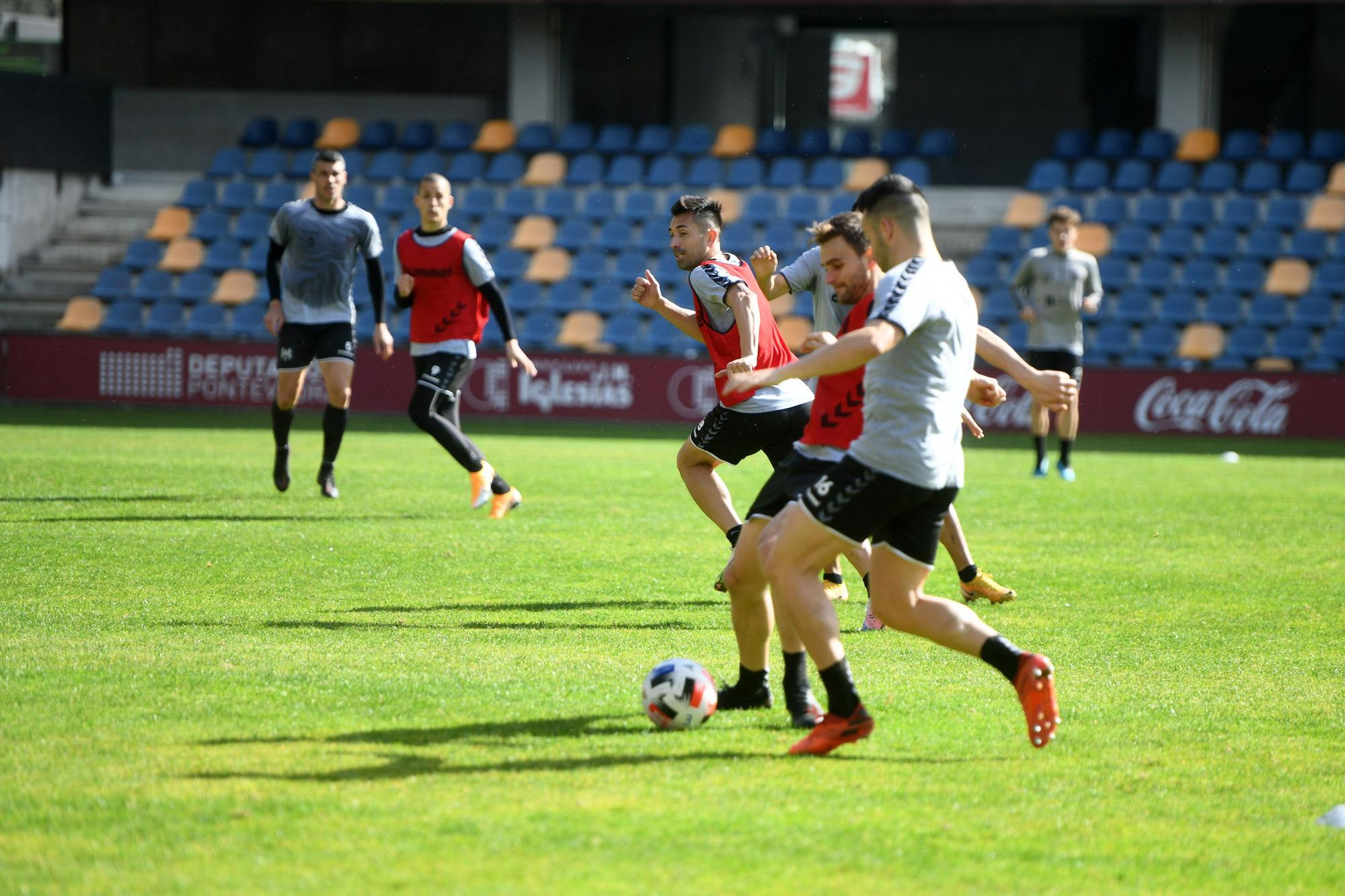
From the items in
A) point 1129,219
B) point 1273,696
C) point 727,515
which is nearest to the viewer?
point 1273,696

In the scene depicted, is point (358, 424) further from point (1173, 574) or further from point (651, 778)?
point (651, 778)

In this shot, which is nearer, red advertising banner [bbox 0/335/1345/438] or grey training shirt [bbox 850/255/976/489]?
grey training shirt [bbox 850/255/976/489]

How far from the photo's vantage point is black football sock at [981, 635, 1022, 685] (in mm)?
5305

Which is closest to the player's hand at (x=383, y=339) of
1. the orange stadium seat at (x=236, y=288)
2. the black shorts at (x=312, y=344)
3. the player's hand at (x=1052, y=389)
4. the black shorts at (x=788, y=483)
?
the black shorts at (x=312, y=344)

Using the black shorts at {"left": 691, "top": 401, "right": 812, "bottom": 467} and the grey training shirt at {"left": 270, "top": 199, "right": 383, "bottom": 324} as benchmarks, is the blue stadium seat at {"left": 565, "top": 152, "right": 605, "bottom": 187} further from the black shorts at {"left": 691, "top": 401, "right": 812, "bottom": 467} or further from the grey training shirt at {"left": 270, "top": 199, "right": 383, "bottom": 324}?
the black shorts at {"left": 691, "top": 401, "right": 812, "bottom": 467}

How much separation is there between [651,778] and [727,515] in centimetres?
326

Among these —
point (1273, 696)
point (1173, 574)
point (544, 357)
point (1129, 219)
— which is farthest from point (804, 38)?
point (1273, 696)

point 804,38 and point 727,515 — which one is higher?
point 804,38

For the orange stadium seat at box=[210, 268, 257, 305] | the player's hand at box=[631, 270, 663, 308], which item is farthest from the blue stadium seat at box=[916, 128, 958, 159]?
the player's hand at box=[631, 270, 663, 308]

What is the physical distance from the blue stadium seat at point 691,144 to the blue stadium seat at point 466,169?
9.66 feet

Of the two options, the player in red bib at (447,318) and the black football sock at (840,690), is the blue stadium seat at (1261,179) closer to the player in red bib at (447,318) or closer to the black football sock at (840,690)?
the player in red bib at (447,318)

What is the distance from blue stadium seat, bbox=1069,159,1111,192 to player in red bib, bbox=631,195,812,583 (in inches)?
811

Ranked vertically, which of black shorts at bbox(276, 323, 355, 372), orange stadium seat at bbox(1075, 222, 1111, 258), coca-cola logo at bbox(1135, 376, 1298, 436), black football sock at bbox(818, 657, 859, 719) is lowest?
coca-cola logo at bbox(1135, 376, 1298, 436)

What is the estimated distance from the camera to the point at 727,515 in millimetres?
8055
